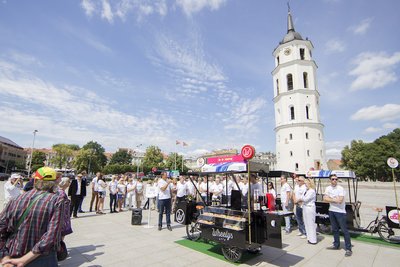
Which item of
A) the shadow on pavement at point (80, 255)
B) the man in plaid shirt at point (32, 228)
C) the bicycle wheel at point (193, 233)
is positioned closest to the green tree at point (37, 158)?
the shadow on pavement at point (80, 255)

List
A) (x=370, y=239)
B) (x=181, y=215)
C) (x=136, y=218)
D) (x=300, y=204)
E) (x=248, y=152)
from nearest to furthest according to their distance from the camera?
(x=248, y=152), (x=181, y=215), (x=370, y=239), (x=300, y=204), (x=136, y=218)

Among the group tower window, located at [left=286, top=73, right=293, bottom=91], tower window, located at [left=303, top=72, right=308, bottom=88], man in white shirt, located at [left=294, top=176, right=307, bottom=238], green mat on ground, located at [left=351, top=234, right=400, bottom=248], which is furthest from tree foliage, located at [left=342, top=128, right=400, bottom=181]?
man in white shirt, located at [left=294, top=176, right=307, bottom=238]

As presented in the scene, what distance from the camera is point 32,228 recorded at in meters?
2.39

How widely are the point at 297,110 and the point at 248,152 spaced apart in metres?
43.7

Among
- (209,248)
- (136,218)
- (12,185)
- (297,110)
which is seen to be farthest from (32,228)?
(297,110)

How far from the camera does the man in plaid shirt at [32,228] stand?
2346mm

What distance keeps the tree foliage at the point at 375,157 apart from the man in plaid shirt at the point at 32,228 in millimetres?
55691

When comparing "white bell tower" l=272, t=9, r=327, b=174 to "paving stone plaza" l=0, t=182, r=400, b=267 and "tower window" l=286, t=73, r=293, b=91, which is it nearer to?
"tower window" l=286, t=73, r=293, b=91

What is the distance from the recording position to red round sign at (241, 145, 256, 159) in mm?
5591

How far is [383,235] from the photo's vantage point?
26.8ft

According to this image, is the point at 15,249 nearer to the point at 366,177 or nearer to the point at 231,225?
the point at 231,225

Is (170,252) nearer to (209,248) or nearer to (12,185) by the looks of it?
(209,248)

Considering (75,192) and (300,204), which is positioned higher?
(75,192)

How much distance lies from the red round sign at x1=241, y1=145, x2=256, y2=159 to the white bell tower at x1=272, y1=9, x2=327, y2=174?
4226cm
